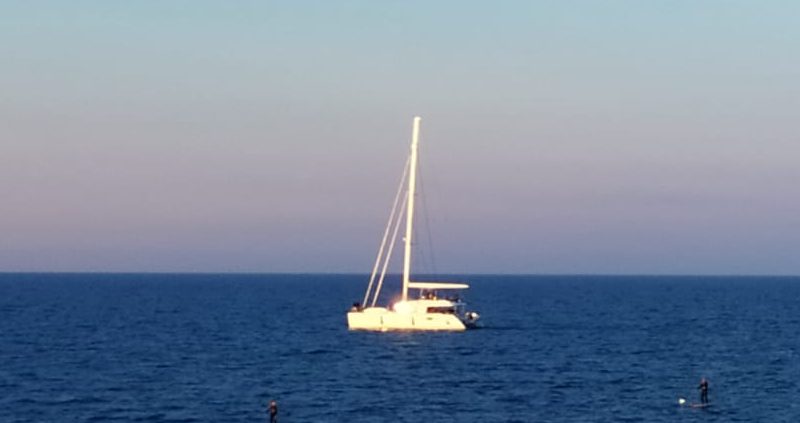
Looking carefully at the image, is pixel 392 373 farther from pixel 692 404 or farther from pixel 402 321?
pixel 402 321

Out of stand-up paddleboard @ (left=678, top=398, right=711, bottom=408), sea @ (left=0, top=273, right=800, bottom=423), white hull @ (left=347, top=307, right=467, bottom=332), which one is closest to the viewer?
sea @ (left=0, top=273, right=800, bottom=423)

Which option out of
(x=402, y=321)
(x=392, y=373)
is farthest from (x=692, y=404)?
(x=402, y=321)

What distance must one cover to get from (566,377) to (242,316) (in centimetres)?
9401

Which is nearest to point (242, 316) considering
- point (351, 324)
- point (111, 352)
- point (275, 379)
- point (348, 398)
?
point (351, 324)

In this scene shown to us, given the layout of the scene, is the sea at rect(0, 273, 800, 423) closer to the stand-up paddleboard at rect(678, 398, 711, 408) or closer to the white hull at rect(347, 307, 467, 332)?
the stand-up paddleboard at rect(678, 398, 711, 408)

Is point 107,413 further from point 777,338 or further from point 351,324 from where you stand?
point 777,338

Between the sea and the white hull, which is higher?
the white hull

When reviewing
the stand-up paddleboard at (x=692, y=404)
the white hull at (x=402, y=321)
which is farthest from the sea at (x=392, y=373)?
the white hull at (x=402, y=321)

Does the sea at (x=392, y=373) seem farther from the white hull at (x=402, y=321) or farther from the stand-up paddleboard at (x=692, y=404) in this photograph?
the white hull at (x=402, y=321)

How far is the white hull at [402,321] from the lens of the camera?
12556 cm

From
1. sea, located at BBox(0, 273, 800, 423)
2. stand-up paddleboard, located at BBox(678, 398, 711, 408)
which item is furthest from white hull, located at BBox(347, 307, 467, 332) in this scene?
stand-up paddleboard, located at BBox(678, 398, 711, 408)

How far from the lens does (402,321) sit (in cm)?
12569

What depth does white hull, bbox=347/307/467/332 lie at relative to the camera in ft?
412

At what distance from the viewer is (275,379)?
9475cm
